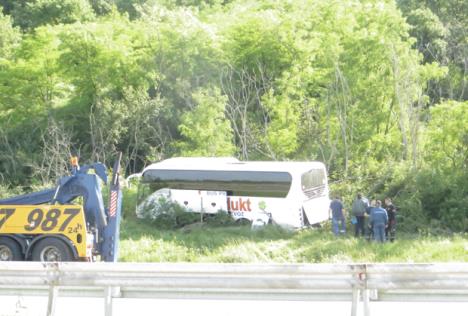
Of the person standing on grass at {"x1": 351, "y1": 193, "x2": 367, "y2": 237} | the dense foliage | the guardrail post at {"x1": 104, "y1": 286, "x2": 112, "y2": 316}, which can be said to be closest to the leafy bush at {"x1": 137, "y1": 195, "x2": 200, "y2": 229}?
the person standing on grass at {"x1": 351, "y1": 193, "x2": 367, "y2": 237}

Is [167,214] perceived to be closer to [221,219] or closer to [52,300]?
[221,219]

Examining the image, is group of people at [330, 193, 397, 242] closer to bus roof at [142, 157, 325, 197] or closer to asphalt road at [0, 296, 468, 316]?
bus roof at [142, 157, 325, 197]

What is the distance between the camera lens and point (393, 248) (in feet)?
67.7

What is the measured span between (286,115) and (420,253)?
14.6 meters

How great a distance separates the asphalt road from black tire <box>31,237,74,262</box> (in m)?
7.42

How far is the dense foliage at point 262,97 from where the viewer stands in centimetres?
2936

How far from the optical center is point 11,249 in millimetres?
17625

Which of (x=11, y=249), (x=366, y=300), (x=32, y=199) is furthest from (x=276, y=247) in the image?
(x=366, y=300)

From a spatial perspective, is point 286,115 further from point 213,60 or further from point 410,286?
point 410,286

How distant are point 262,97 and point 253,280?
2705cm

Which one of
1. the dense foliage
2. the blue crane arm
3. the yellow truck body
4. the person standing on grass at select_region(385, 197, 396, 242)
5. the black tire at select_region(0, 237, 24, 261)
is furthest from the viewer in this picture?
the dense foliage

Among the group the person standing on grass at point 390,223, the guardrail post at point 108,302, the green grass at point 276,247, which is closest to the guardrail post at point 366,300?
the guardrail post at point 108,302

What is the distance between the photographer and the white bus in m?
25.2

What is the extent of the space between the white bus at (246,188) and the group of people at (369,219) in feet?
4.77
